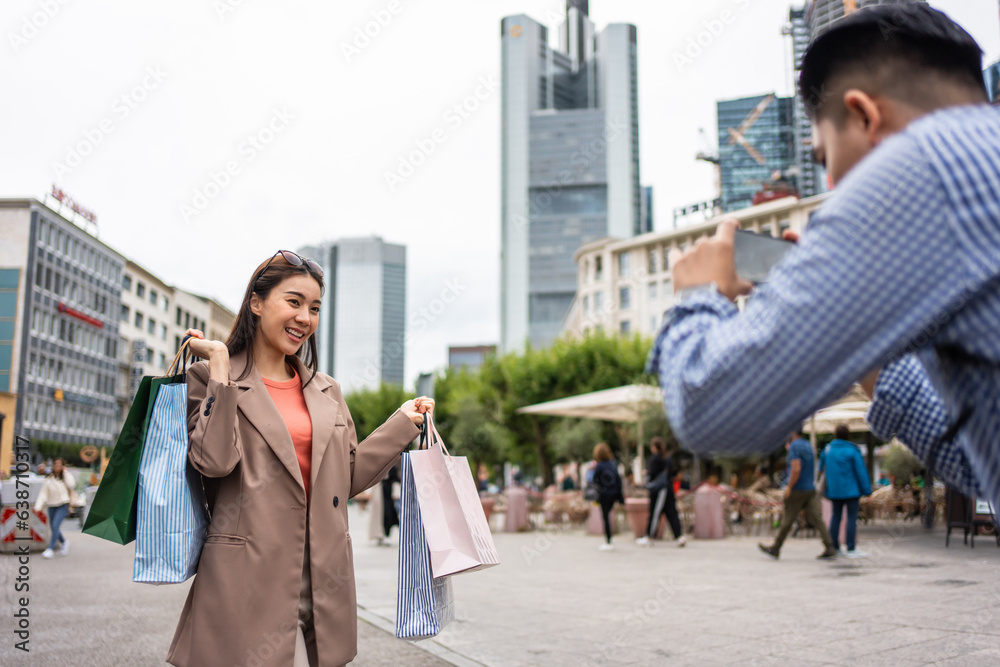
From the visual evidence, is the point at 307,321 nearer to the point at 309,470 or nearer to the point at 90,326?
the point at 309,470

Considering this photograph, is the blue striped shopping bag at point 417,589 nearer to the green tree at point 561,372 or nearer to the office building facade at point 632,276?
the green tree at point 561,372

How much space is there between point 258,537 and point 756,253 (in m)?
1.75

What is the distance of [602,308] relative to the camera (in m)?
83.1

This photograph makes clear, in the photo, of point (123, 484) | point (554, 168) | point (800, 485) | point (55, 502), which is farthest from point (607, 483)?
point (554, 168)

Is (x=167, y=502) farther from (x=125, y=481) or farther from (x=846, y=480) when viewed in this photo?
(x=846, y=480)

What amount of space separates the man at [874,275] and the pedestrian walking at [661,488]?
12.8 meters

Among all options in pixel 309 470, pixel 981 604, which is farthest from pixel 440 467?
pixel 981 604

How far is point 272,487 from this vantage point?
8.43 feet

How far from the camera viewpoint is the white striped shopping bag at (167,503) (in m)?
2.40

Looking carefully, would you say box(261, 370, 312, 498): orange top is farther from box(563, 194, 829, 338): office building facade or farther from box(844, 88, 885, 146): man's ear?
box(563, 194, 829, 338): office building facade

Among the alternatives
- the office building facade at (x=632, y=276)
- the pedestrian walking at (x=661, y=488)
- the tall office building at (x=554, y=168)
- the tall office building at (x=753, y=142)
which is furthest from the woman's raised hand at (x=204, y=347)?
the tall office building at (x=753, y=142)

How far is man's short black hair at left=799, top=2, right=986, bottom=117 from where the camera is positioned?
1216 mm

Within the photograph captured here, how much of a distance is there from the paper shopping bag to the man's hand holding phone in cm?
149

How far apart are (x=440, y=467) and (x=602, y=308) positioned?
81.1 meters
